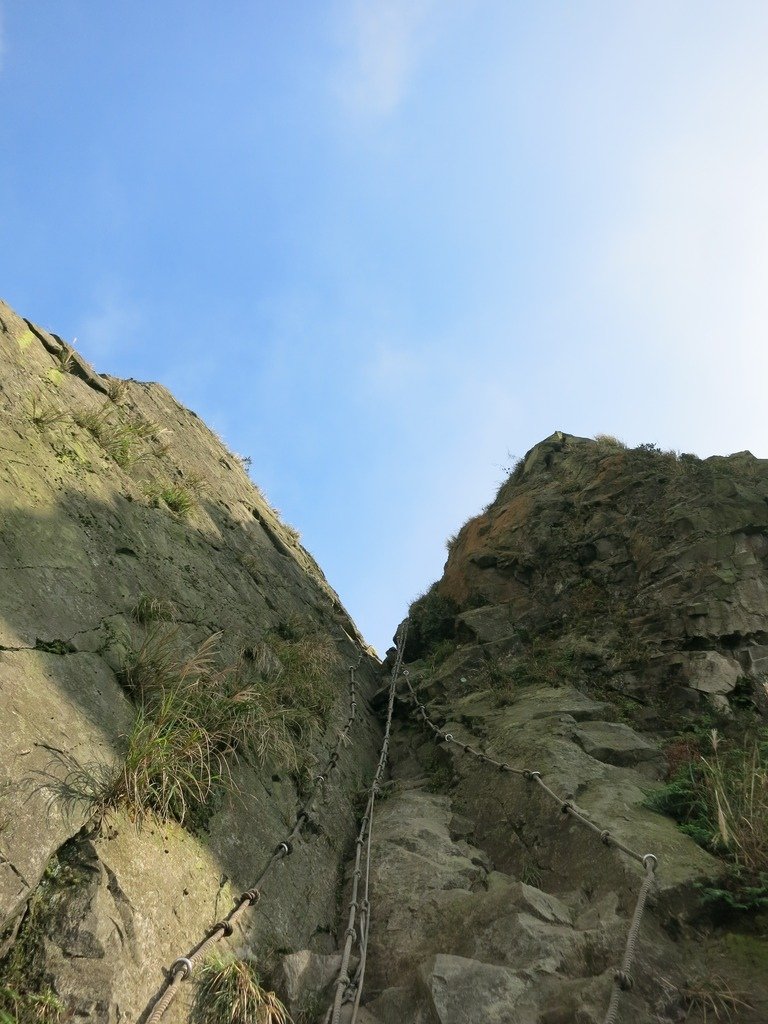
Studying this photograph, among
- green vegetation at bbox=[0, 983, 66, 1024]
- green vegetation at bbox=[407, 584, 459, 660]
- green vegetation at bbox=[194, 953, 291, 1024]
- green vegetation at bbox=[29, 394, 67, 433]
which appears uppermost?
green vegetation at bbox=[407, 584, 459, 660]

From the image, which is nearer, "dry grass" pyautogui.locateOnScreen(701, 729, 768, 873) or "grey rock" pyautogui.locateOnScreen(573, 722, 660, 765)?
"dry grass" pyautogui.locateOnScreen(701, 729, 768, 873)

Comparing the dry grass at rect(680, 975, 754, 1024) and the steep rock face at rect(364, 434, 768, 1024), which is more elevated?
the steep rock face at rect(364, 434, 768, 1024)

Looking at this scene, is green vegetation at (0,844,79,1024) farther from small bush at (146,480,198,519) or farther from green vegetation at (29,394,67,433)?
small bush at (146,480,198,519)

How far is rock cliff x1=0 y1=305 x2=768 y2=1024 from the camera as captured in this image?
3.64 metres

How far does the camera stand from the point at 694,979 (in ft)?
12.6

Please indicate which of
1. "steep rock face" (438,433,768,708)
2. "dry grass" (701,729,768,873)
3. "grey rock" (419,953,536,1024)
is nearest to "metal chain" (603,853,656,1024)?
"grey rock" (419,953,536,1024)

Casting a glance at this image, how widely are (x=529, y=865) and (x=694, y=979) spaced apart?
169 centimetres

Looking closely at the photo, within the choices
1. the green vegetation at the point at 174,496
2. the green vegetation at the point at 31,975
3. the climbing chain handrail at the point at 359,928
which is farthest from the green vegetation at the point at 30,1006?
the green vegetation at the point at 174,496

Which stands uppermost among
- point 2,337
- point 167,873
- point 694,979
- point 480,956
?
point 2,337

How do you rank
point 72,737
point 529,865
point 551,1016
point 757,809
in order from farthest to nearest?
point 529,865
point 757,809
point 72,737
point 551,1016

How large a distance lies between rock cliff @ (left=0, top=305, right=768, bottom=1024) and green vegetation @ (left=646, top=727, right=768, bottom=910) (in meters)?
0.02

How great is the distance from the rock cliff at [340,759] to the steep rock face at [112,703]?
2cm

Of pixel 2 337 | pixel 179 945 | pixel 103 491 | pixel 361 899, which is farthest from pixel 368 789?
pixel 2 337

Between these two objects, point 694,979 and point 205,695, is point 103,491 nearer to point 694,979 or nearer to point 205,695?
point 205,695
